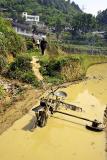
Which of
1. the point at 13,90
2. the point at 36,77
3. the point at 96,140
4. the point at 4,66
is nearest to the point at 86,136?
the point at 96,140

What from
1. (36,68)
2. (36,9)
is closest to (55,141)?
(36,68)

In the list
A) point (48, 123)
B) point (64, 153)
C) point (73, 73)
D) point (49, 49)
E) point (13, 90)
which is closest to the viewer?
point (64, 153)

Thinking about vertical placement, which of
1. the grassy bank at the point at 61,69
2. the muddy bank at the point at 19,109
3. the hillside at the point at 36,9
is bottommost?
the muddy bank at the point at 19,109

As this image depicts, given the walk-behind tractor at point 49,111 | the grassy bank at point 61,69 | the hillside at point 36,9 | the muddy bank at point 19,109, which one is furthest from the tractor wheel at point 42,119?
the hillside at point 36,9

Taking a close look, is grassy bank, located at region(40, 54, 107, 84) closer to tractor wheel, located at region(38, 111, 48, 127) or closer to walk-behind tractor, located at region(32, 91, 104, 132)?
walk-behind tractor, located at region(32, 91, 104, 132)

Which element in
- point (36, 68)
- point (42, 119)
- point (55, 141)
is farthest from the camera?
point (36, 68)

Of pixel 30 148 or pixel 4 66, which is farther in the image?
pixel 4 66

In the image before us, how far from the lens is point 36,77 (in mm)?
27625

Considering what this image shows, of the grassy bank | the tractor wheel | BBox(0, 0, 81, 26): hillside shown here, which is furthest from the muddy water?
BBox(0, 0, 81, 26): hillside

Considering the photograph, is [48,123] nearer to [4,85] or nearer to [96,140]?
[96,140]

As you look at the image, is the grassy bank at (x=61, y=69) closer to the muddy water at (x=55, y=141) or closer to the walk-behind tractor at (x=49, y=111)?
the muddy water at (x=55, y=141)

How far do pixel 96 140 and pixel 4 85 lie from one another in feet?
31.3

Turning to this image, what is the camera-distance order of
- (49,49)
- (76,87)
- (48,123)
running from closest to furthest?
(48,123) → (76,87) → (49,49)

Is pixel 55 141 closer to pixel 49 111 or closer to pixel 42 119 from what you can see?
pixel 42 119
